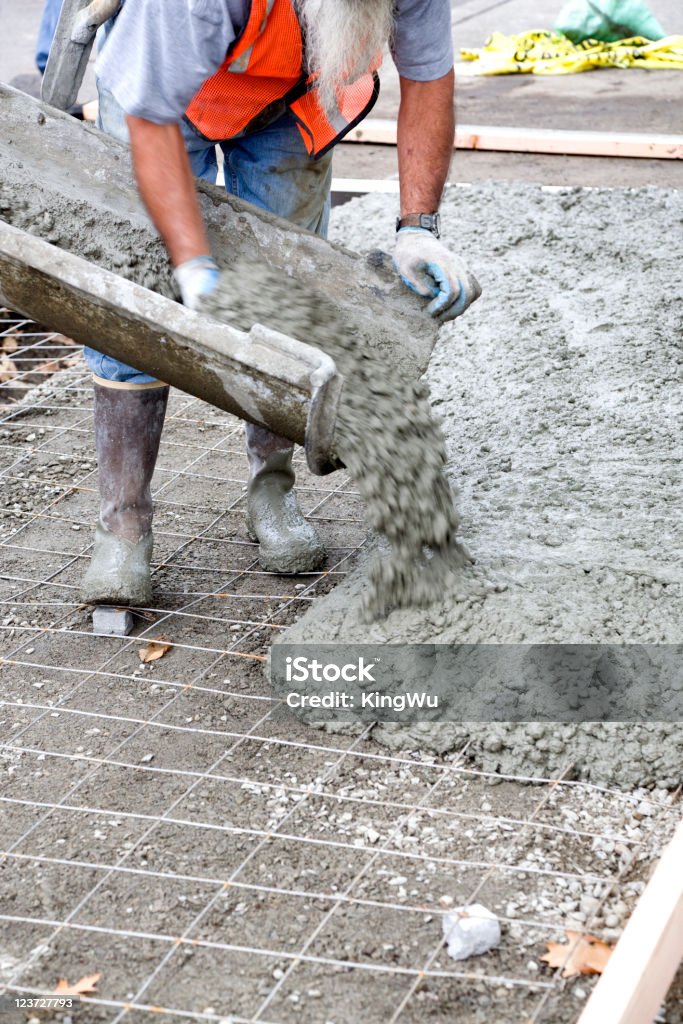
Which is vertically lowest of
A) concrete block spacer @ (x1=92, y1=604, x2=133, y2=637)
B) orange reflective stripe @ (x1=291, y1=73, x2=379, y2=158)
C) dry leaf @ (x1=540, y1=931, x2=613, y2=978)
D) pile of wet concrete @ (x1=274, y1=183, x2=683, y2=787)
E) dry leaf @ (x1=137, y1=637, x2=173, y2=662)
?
dry leaf @ (x1=540, y1=931, x2=613, y2=978)

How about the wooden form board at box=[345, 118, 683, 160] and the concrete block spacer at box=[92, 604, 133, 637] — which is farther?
the wooden form board at box=[345, 118, 683, 160]

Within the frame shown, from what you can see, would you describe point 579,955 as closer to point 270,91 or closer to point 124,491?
point 124,491

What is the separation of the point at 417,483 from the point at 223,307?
0.59 metres

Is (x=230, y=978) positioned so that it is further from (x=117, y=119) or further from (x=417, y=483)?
(x=117, y=119)

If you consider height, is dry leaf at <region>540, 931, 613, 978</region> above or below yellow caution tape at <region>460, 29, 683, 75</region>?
below

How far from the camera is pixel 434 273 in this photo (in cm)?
280

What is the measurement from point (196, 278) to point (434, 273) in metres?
0.66

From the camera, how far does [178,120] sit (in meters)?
2.44

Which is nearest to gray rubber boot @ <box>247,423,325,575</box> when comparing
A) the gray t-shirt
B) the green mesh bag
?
the gray t-shirt

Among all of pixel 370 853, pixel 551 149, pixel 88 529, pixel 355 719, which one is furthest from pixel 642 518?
pixel 551 149

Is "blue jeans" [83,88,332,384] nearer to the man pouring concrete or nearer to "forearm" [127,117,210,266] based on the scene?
the man pouring concrete

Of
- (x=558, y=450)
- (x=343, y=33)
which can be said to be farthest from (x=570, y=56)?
(x=343, y=33)

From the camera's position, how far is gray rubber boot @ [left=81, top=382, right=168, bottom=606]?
9.31ft

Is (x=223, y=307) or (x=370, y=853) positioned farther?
(x=223, y=307)
